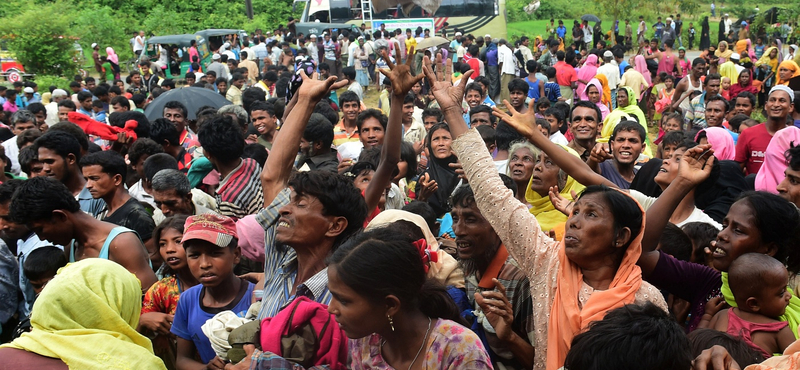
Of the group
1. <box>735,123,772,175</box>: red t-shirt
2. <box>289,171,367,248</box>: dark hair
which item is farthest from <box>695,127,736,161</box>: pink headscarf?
<box>289,171,367,248</box>: dark hair

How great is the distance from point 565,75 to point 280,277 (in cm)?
1044

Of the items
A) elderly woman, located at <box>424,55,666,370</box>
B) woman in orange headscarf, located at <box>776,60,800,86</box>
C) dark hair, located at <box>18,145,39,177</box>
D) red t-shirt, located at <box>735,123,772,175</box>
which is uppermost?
elderly woman, located at <box>424,55,666,370</box>

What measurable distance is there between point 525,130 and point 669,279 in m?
0.87

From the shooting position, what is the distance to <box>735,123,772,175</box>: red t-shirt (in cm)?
600

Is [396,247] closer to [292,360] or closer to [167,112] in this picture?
[292,360]

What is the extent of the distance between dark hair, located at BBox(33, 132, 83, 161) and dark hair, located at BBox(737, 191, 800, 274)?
177 inches

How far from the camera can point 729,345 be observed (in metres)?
2.30

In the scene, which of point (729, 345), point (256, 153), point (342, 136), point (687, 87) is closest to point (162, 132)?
point (256, 153)

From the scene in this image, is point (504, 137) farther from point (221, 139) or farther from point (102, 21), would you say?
point (102, 21)

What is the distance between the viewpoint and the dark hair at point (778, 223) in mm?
2912

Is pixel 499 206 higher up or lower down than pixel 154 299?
higher up

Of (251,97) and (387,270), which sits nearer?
(387,270)

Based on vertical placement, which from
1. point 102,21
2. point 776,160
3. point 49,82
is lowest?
point 49,82

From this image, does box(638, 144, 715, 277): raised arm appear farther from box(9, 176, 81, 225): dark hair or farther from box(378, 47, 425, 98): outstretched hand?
box(9, 176, 81, 225): dark hair
